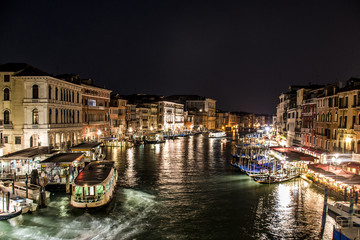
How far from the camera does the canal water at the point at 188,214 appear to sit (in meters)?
14.0

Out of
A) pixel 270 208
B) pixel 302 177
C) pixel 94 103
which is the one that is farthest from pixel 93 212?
pixel 94 103

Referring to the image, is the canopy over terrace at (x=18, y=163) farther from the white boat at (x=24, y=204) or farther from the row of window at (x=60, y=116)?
the row of window at (x=60, y=116)

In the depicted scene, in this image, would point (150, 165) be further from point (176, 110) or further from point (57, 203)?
point (176, 110)

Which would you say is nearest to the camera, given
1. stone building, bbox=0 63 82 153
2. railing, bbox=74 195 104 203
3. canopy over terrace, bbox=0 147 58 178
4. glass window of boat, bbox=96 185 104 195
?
railing, bbox=74 195 104 203

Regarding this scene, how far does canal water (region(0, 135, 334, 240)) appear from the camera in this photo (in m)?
14.0

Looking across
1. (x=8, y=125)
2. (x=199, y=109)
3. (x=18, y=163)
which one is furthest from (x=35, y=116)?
(x=199, y=109)

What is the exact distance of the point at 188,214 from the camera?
1636 centimetres

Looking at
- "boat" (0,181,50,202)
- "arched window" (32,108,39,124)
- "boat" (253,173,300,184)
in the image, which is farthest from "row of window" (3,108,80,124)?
"boat" (253,173,300,184)

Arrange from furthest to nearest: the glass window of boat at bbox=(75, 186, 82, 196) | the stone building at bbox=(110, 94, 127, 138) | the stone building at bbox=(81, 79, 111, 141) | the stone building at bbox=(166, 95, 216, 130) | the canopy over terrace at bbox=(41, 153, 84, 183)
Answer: the stone building at bbox=(166, 95, 216, 130) → the stone building at bbox=(110, 94, 127, 138) → the stone building at bbox=(81, 79, 111, 141) → the canopy over terrace at bbox=(41, 153, 84, 183) → the glass window of boat at bbox=(75, 186, 82, 196)

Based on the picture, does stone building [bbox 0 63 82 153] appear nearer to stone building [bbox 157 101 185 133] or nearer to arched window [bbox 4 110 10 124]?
arched window [bbox 4 110 10 124]

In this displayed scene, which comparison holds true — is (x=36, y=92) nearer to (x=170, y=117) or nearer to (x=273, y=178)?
(x=273, y=178)

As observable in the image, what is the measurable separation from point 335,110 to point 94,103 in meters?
31.3

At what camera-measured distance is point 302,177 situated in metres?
24.9

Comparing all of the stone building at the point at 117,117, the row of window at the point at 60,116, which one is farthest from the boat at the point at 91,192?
the stone building at the point at 117,117
